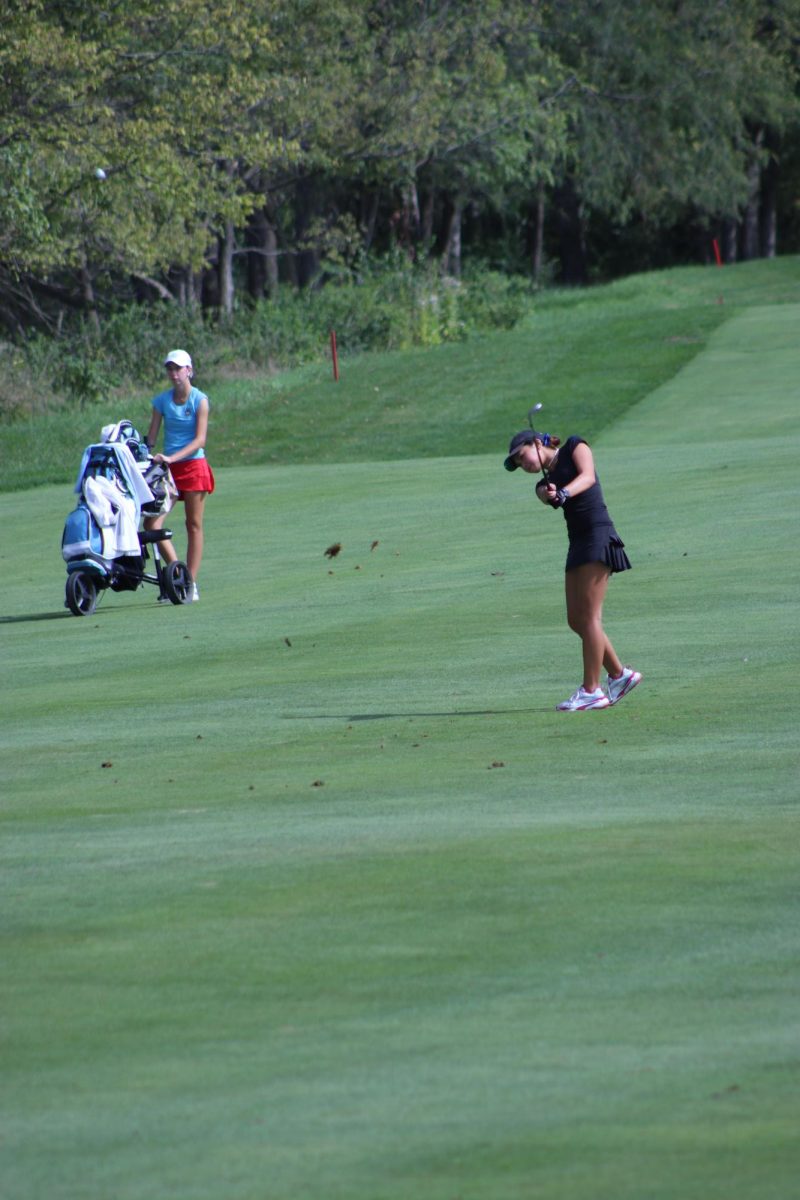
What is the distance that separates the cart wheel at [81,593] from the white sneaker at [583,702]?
658 centimetres

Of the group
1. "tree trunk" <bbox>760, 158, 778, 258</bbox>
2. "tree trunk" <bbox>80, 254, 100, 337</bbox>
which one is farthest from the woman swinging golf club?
"tree trunk" <bbox>760, 158, 778, 258</bbox>

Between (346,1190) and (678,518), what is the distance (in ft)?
50.8

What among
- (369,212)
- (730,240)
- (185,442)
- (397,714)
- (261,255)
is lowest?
(397,714)

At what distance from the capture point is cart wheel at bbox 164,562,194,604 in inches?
640

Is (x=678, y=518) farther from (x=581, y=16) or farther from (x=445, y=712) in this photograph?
(x=581, y=16)

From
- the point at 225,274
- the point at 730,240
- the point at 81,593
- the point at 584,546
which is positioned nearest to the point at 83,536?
the point at 81,593

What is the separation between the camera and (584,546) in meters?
10.8

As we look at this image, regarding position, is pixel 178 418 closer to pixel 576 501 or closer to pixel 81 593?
pixel 81 593

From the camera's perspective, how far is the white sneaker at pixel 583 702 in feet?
34.1

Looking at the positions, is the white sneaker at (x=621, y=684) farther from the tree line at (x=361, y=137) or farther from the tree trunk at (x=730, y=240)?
the tree trunk at (x=730, y=240)

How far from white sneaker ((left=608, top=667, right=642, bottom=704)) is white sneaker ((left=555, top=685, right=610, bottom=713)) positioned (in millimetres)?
155

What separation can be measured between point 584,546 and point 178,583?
6.38m

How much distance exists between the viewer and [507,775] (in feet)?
28.8

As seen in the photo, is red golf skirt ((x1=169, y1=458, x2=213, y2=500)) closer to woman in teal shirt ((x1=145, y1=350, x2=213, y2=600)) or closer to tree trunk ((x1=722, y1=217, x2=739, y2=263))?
woman in teal shirt ((x1=145, y1=350, x2=213, y2=600))
